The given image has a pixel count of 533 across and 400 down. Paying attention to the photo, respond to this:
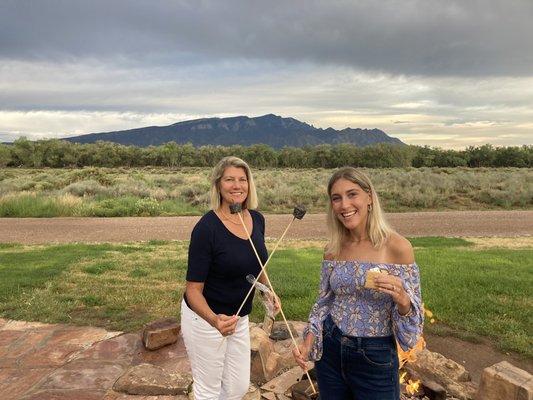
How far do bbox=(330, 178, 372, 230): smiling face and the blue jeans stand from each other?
579 mm

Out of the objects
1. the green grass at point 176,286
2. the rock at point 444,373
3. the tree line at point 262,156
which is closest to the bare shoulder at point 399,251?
the rock at point 444,373

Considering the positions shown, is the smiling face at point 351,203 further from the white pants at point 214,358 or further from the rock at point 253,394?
the rock at point 253,394

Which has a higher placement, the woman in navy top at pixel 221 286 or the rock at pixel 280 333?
the woman in navy top at pixel 221 286

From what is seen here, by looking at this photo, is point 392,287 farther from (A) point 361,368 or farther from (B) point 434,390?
(B) point 434,390

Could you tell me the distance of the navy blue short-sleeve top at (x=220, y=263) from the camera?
2.75 metres

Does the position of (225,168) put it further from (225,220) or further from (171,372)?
(171,372)

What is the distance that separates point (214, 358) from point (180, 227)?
1092 cm

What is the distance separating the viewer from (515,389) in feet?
11.5

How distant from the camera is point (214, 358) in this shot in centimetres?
295

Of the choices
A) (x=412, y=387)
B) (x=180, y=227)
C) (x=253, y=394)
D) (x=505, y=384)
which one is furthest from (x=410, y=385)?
(x=180, y=227)

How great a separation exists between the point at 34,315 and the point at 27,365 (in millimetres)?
1558

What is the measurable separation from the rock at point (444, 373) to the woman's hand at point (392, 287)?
2.34m

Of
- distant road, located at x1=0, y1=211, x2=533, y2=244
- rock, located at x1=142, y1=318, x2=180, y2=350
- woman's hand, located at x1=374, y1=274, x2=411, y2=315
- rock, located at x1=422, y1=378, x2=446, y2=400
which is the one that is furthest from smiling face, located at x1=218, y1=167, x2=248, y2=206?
distant road, located at x1=0, y1=211, x2=533, y2=244

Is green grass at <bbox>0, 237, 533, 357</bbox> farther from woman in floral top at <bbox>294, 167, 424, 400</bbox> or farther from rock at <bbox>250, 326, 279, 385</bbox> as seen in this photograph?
woman in floral top at <bbox>294, 167, 424, 400</bbox>
